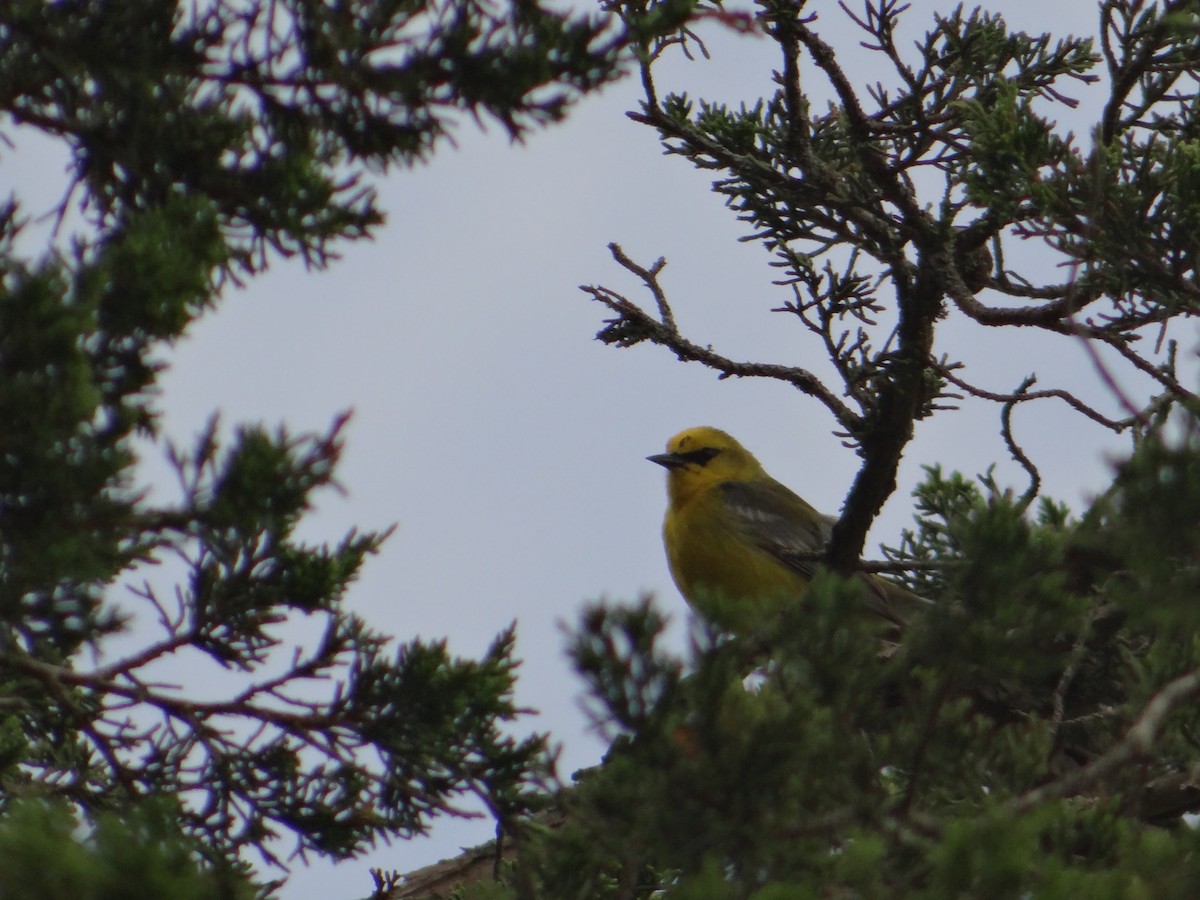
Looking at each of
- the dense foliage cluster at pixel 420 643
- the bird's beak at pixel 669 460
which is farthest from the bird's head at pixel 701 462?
the dense foliage cluster at pixel 420 643

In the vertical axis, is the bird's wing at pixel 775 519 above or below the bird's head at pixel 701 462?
below

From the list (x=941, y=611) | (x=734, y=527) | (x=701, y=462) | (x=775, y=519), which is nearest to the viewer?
(x=941, y=611)

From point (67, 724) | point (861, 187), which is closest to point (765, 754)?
point (67, 724)

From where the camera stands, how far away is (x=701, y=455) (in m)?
10.0

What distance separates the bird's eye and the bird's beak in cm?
4

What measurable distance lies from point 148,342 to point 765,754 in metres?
1.39

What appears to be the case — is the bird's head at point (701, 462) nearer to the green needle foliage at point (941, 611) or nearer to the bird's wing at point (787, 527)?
the bird's wing at point (787, 527)

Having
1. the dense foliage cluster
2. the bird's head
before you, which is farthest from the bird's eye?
the dense foliage cluster

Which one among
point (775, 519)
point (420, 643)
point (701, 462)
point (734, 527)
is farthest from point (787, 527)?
point (420, 643)

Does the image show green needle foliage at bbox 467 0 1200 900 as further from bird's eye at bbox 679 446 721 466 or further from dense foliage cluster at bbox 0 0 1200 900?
bird's eye at bbox 679 446 721 466

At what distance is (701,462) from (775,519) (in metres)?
0.75

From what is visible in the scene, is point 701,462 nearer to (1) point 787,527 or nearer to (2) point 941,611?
(1) point 787,527

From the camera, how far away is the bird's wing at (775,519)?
30.0 ft

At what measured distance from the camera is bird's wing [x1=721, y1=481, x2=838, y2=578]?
9.15 meters
